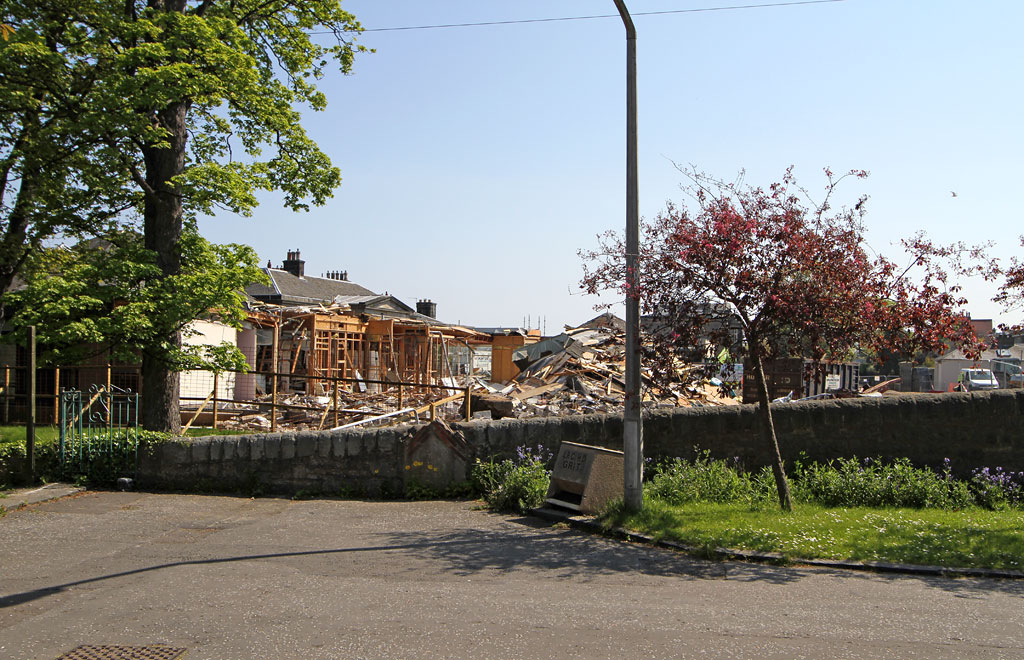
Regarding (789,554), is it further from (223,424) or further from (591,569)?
(223,424)

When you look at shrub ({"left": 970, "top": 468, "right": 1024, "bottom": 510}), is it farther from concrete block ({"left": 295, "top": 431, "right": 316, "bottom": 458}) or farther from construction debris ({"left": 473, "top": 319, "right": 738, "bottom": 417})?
concrete block ({"left": 295, "top": 431, "right": 316, "bottom": 458})

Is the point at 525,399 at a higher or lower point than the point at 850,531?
higher

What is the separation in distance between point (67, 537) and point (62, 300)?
4246 mm

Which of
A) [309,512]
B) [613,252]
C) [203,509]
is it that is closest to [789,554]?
[613,252]

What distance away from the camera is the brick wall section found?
10.9 meters

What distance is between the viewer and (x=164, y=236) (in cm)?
1299

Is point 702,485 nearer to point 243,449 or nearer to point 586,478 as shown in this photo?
point 586,478

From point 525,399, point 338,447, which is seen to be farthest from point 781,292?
point 525,399

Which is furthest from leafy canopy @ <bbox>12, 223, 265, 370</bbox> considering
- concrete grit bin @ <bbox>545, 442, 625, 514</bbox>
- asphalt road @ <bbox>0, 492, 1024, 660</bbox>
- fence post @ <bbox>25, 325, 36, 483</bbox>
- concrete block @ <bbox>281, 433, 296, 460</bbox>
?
concrete grit bin @ <bbox>545, 442, 625, 514</bbox>

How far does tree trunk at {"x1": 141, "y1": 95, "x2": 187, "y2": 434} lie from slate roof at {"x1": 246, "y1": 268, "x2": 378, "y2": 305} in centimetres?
2406

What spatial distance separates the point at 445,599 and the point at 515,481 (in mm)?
4017

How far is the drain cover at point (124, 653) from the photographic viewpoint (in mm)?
4953

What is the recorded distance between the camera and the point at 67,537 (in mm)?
8523

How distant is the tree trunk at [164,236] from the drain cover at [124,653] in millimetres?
7995
